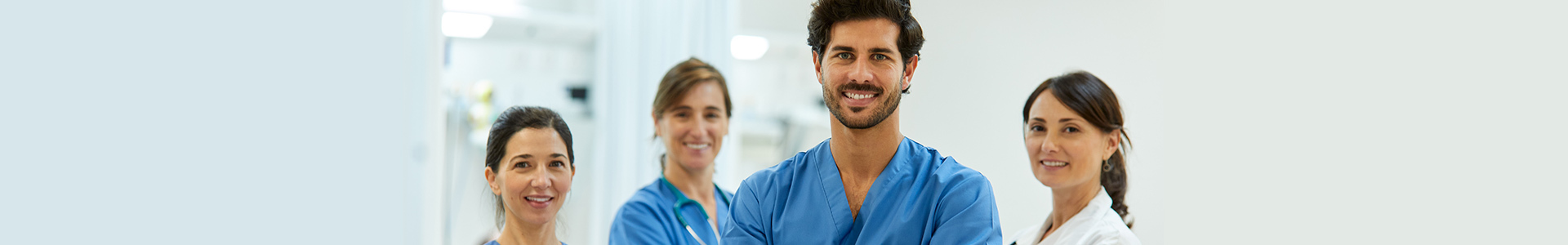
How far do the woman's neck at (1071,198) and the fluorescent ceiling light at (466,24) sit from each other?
346 cm

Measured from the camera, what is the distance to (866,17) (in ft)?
3.49

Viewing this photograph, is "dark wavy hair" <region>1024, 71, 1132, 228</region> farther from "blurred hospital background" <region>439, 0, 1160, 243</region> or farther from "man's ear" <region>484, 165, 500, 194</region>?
"man's ear" <region>484, 165, 500, 194</region>

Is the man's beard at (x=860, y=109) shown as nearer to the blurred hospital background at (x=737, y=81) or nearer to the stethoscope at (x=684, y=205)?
the blurred hospital background at (x=737, y=81)

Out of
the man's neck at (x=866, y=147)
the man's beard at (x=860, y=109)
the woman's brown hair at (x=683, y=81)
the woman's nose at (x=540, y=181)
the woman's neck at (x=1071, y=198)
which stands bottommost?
the woman's neck at (x=1071, y=198)

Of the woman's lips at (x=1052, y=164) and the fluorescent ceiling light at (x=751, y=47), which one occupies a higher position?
the fluorescent ceiling light at (x=751, y=47)

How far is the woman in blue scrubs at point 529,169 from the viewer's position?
1322 mm

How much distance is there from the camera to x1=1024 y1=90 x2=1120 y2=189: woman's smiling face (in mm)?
1337

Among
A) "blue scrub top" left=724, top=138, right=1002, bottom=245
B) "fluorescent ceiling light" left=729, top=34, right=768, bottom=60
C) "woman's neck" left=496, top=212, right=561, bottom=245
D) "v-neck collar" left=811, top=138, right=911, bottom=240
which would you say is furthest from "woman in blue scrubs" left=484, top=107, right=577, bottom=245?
"fluorescent ceiling light" left=729, top=34, right=768, bottom=60

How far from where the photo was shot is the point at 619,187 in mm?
3139

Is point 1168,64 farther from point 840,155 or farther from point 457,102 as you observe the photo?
point 457,102

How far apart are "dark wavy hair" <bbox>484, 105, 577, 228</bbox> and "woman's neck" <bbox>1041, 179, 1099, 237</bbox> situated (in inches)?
29.4

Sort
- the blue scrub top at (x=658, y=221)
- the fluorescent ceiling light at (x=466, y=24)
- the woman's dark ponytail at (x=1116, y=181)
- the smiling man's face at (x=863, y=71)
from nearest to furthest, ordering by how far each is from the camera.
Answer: the smiling man's face at (x=863, y=71) < the woman's dark ponytail at (x=1116, y=181) < the blue scrub top at (x=658, y=221) < the fluorescent ceiling light at (x=466, y=24)

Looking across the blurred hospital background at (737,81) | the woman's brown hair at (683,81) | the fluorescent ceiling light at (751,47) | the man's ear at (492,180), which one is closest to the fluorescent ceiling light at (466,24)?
the blurred hospital background at (737,81)

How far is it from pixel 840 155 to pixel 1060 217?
44 cm
